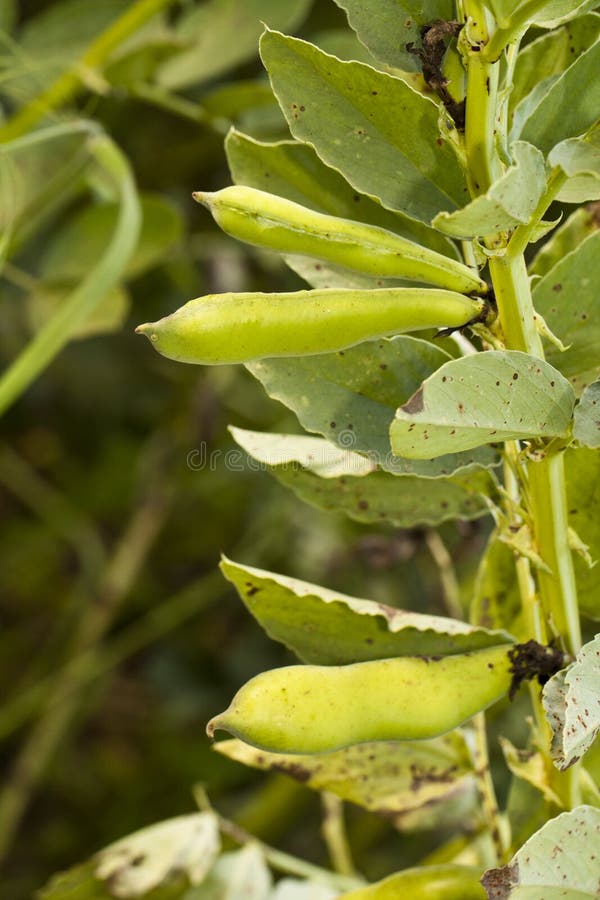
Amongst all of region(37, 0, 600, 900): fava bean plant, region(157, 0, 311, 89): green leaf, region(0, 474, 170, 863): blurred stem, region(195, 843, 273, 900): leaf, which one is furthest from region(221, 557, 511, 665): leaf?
region(0, 474, 170, 863): blurred stem

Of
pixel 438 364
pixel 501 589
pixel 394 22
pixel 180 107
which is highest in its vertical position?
pixel 180 107

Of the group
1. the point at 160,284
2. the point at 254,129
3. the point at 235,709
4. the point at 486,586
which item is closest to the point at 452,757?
the point at 486,586

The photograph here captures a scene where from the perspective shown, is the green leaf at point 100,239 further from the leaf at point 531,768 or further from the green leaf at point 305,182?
the leaf at point 531,768

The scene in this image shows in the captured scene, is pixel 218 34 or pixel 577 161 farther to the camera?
pixel 218 34

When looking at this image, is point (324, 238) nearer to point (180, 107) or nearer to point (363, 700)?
point (363, 700)

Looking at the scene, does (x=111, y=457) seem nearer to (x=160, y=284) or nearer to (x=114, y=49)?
(x=160, y=284)

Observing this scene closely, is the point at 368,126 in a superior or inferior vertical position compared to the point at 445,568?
superior

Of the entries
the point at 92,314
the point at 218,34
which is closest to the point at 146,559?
the point at 92,314
